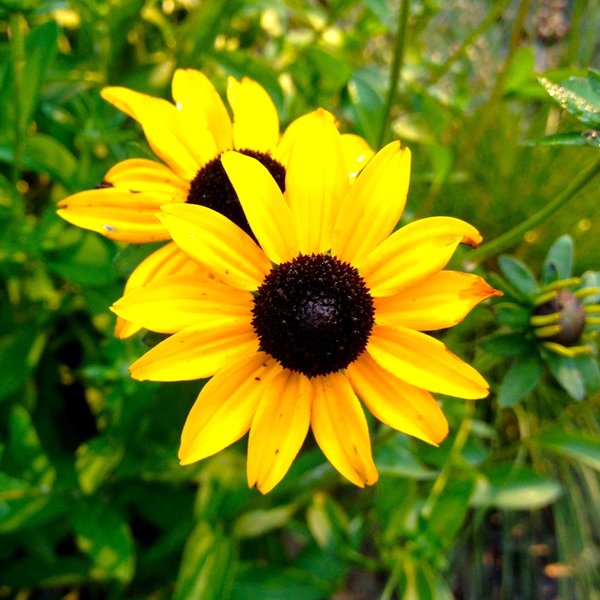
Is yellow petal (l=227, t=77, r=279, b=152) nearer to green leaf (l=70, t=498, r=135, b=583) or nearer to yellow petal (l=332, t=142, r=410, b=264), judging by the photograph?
yellow petal (l=332, t=142, r=410, b=264)

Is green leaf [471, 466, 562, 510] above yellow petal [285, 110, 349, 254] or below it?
below

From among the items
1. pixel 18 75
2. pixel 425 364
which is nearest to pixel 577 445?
pixel 425 364

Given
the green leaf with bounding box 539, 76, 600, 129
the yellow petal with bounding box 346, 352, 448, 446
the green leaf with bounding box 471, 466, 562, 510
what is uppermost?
the green leaf with bounding box 539, 76, 600, 129

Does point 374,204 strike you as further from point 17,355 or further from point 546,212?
point 17,355

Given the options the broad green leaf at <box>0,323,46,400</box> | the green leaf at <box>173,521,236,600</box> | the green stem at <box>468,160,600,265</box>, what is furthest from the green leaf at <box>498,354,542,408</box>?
the broad green leaf at <box>0,323,46,400</box>

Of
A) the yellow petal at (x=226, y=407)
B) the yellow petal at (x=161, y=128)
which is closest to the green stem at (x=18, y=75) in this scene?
the yellow petal at (x=161, y=128)

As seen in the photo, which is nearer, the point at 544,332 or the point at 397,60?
the point at 544,332
